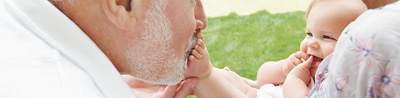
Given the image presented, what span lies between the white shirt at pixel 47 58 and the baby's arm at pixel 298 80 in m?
0.67

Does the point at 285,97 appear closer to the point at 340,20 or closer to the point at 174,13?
the point at 340,20

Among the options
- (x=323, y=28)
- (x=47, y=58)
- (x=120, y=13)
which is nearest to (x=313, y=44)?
(x=323, y=28)

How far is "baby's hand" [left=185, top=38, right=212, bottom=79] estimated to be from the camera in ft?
4.73

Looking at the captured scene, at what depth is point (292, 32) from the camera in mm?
3305

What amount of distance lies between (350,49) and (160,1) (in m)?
0.52

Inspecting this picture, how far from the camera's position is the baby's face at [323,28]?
1278 mm

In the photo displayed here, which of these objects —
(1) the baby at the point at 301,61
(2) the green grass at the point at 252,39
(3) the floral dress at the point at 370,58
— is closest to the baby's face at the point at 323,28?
(1) the baby at the point at 301,61

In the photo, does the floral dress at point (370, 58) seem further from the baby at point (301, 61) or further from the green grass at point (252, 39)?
the green grass at point (252, 39)

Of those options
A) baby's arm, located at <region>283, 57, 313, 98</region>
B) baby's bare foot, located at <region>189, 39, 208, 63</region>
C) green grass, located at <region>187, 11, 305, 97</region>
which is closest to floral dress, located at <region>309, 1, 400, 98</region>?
baby's arm, located at <region>283, 57, 313, 98</region>

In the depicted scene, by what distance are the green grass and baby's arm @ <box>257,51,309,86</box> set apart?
1014 millimetres

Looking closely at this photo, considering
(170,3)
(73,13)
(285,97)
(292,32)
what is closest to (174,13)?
(170,3)

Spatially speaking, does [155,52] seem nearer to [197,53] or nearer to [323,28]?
[197,53]

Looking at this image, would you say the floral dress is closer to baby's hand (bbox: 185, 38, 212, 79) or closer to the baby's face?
the baby's face

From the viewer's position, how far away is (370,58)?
0.71 meters
